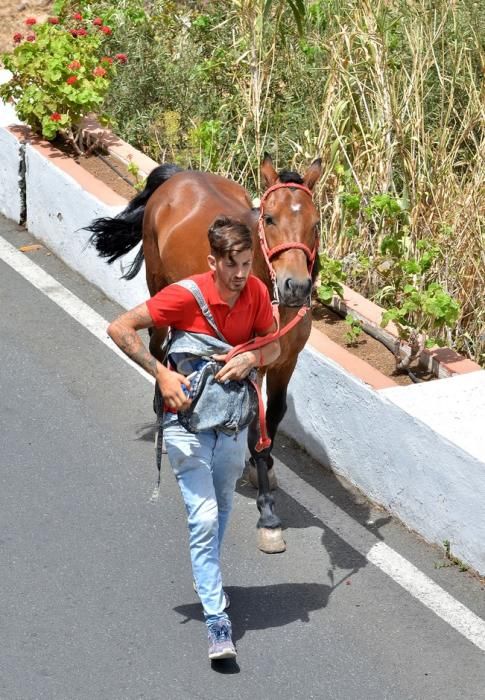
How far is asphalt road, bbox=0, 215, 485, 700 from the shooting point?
528 cm

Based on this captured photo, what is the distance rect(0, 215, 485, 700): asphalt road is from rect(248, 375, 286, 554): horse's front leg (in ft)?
0.26

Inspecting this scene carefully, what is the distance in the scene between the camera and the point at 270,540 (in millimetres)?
6223

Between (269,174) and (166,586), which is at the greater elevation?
(269,174)

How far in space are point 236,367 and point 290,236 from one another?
0.81 metres

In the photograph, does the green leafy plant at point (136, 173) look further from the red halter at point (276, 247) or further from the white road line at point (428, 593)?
the white road line at point (428, 593)

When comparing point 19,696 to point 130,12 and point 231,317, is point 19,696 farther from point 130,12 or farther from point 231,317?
point 130,12

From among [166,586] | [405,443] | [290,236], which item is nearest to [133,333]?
[290,236]

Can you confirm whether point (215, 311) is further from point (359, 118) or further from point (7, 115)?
point (7, 115)

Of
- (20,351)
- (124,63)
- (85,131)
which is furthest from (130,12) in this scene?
(20,351)

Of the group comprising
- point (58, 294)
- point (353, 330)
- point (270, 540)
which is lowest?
point (58, 294)

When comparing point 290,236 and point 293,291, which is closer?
point 293,291

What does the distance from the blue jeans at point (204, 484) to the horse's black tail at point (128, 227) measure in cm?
278

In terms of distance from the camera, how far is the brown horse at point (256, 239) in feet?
18.8

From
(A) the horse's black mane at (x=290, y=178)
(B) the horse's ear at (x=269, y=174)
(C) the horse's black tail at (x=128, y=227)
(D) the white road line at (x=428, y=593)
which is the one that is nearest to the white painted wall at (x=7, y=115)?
(C) the horse's black tail at (x=128, y=227)
